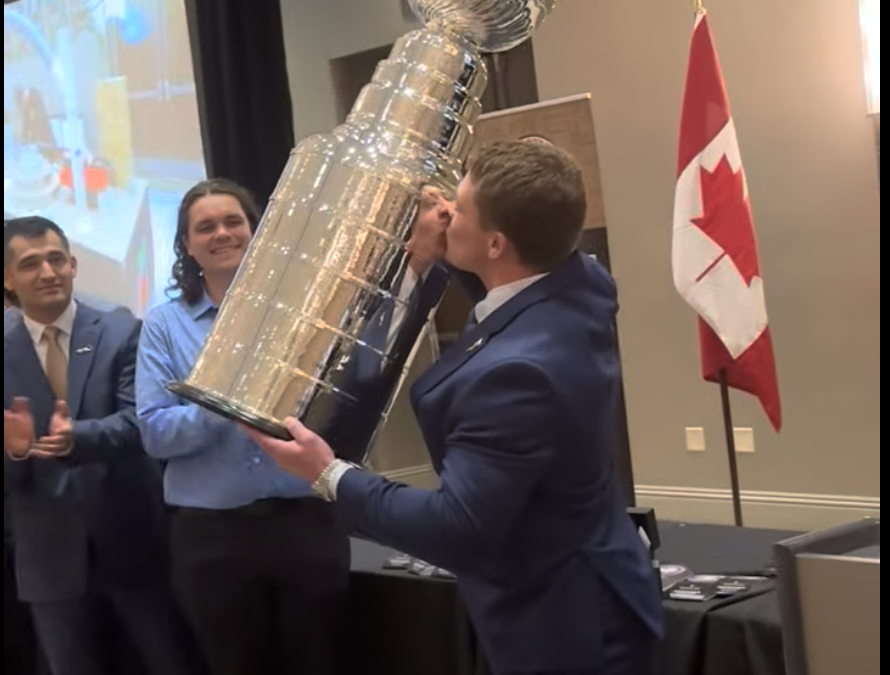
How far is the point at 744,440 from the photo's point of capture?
4.38 metres

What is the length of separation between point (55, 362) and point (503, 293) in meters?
1.42

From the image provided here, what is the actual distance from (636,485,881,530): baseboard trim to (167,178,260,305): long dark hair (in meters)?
2.66

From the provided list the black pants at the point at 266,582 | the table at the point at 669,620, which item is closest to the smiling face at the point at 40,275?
the black pants at the point at 266,582

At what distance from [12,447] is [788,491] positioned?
2.93 metres

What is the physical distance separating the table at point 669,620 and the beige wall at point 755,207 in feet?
5.76

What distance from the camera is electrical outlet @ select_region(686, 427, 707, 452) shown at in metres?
4.50

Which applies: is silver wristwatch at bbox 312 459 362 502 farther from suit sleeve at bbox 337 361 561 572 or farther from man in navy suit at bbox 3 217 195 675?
man in navy suit at bbox 3 217 195 675

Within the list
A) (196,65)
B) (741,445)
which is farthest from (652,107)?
(196,65)

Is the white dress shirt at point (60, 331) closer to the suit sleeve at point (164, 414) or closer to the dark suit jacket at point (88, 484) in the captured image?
the dark suit jacket at point (88, 484)

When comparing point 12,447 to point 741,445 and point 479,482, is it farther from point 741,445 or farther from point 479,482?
point 741,445

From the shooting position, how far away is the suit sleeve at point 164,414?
83.7 inches

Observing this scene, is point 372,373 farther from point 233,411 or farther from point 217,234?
point 217,234

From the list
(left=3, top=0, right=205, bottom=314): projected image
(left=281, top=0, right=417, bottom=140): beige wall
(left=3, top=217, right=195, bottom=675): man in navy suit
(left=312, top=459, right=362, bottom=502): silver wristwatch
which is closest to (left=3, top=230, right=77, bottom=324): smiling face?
(left=3, top=217, right=195, bottom=675): man in navy suit

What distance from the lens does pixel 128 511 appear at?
2.74 metres
